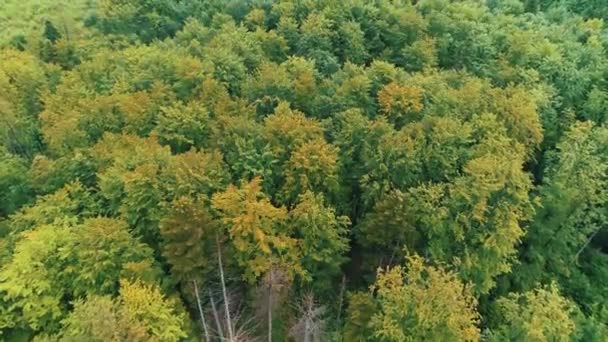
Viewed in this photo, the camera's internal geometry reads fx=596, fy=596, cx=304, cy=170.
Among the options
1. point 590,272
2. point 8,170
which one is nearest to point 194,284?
point 8,170

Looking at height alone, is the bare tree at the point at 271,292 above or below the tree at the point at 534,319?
above

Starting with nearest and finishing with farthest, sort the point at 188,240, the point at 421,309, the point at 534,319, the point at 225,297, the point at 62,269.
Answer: the point at 421,309 < the point at 225,297 < the point at 188,240 < the point at 534,319 < the point at 62,269

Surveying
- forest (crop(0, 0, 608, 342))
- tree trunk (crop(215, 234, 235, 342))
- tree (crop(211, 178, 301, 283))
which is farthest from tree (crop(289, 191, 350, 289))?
tree trunk (crop(215, 234, 235, 342))

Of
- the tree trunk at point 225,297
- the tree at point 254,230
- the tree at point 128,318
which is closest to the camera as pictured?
the tree at point 128,318

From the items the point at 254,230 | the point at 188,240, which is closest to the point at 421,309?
the point at 254,230

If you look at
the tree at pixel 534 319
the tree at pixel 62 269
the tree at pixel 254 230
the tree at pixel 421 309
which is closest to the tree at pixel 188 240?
the tree at pixel 254 230

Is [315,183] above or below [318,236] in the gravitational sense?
above

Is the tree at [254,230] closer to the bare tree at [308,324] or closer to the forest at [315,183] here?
the forest at [315,183]

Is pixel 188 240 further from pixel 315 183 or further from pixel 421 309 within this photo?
pixel 421 309
